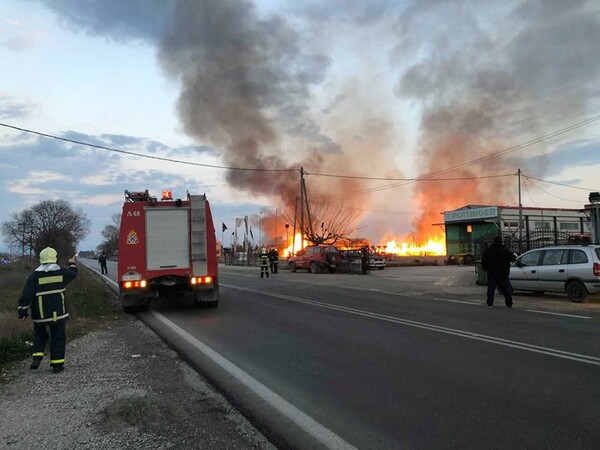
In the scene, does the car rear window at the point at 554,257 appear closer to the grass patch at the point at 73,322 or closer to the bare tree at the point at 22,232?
the grass patch at the point at 73,322

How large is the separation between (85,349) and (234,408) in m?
3.80

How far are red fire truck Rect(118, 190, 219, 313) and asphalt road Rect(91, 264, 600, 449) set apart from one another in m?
0.83

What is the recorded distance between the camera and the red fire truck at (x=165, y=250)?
11.2m

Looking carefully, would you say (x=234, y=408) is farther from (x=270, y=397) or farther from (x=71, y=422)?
(x=71, y=422)

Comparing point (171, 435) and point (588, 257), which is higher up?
point (588, 257)

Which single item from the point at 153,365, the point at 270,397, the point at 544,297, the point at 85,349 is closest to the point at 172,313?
the point at 85,349

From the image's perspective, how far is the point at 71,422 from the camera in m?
4.08

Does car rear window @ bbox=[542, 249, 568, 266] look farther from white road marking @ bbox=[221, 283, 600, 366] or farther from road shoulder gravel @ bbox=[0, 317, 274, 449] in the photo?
road shoulder gravel @ bbox=[0, 317, 274, 449]

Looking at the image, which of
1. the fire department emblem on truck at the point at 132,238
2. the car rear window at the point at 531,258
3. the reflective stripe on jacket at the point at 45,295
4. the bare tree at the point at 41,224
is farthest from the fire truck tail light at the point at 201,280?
the bare tree at the point at 41,224

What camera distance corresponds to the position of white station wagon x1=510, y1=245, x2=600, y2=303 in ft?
38.2

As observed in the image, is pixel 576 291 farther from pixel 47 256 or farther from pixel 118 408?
pixel 47 256

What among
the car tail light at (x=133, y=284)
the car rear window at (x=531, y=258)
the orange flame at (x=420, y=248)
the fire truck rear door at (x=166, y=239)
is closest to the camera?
the car tail light at (x=133, y=284)

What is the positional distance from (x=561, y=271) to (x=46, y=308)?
1166cm

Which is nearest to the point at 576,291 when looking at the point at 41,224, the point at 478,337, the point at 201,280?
the point at 478,337
